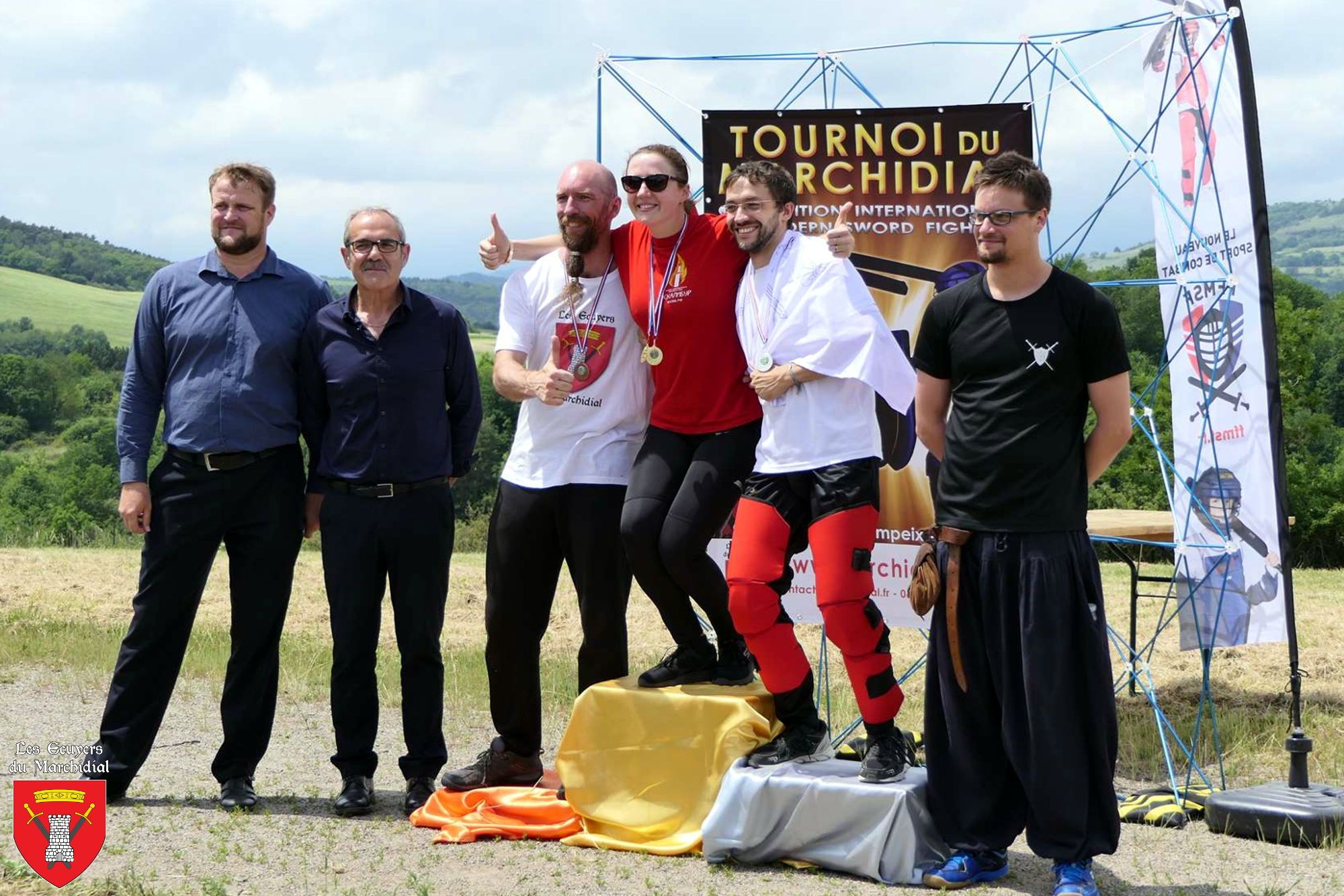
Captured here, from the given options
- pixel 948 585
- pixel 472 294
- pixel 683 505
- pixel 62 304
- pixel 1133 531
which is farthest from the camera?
pixel 472 294

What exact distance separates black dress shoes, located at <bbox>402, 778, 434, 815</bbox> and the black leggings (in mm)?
1223

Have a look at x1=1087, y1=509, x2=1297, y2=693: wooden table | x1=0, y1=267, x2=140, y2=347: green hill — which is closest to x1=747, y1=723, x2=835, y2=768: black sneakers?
x1=1087, y1=509, x2=1297, y2=693: wooden table

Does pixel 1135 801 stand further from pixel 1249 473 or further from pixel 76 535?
pixel 76 535

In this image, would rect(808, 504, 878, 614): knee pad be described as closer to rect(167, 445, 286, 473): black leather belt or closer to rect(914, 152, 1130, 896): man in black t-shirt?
rect(914, 152, 1130, 896): man in black t-shirt

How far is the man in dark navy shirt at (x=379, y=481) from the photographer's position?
5016mm

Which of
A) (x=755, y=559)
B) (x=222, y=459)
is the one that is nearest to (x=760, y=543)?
(x=755, y=559)

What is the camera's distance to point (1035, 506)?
3988mm

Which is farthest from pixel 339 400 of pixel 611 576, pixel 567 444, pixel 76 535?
pixel 76 535

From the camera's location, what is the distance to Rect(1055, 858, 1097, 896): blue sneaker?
155 inches

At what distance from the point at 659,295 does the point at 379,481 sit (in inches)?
49.0

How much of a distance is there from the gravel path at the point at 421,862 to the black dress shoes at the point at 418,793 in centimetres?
6

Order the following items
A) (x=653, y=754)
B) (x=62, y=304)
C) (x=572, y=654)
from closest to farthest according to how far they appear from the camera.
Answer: (x=653, y=754), (x=572, y=654), (x=62, y=304)

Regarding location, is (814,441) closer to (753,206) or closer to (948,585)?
(948,585)

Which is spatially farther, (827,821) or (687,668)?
(687,668)
